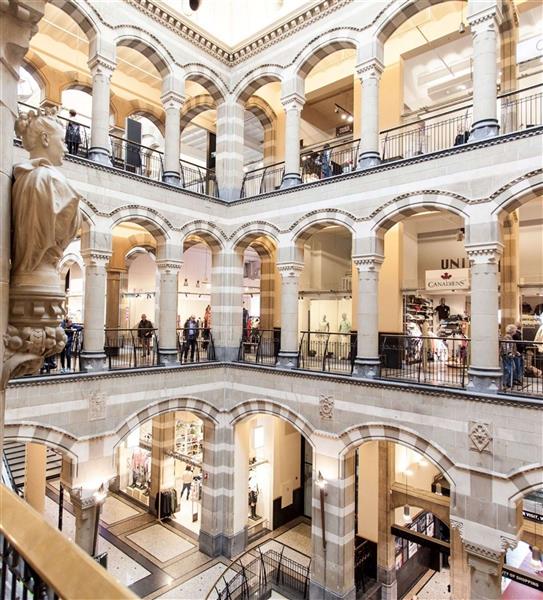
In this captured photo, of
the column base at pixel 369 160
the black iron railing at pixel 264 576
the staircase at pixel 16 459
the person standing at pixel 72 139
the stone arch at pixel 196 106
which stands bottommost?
the black iron railing at pixel 264 576

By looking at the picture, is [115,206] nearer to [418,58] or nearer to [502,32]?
[418,58]

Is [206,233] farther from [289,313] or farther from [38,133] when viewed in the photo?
[38,133]

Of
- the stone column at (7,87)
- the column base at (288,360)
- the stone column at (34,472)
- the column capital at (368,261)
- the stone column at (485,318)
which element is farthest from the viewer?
the stone column at (34,472)

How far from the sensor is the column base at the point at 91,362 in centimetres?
1049

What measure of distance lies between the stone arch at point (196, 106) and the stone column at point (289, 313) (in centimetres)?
764

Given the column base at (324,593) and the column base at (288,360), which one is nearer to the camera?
the column base at (324,593)

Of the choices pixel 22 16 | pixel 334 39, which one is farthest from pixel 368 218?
pixel 22 16

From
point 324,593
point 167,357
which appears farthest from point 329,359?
point 324,593

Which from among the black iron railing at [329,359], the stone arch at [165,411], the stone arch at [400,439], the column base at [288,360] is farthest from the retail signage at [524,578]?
the stone arch at [165,411]

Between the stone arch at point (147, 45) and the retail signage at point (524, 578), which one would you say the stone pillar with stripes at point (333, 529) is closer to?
the retail signage at point (524, 578)

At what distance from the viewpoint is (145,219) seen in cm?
1193

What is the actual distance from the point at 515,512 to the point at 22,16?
10.3 m

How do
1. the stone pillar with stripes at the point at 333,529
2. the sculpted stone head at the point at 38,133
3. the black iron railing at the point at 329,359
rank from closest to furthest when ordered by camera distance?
the sculpted stone head at the point at 38,133
the stone pillar with stripes at the point at 333,529
the black iron railing at the point at 329,359

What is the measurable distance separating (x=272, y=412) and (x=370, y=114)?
8.56 m
